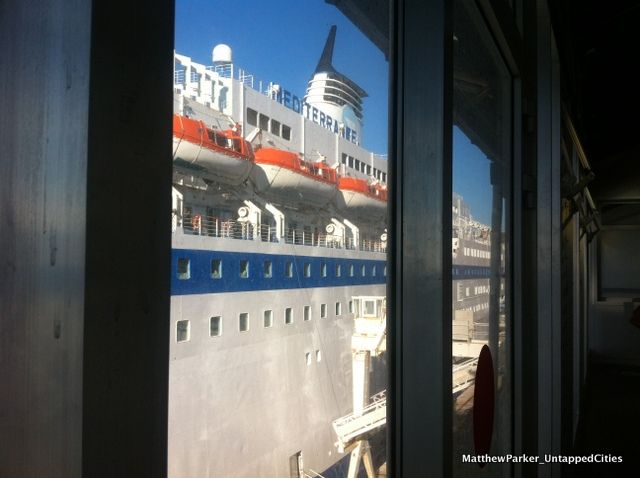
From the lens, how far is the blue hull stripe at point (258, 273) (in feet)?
1.69

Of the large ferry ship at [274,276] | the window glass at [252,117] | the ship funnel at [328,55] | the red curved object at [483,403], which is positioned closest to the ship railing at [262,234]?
the large ferry ship at [274,276]

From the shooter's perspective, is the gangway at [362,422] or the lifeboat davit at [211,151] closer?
the lifeboat davit at [211,151]

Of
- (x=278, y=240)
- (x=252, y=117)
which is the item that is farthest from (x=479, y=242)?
(x=252, y=117)

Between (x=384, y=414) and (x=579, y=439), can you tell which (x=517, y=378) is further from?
(x=579, y=439)

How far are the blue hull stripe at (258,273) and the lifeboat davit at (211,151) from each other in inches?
3.2

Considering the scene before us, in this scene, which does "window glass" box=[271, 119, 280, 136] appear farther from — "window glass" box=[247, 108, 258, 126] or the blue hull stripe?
the blue hull stripe

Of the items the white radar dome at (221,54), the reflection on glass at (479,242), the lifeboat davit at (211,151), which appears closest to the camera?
the lifeboat davit at (211,151)

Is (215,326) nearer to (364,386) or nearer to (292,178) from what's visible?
(292,178)

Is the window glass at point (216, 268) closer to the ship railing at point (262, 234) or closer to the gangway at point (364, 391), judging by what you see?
the ship railing at point (262, 234)

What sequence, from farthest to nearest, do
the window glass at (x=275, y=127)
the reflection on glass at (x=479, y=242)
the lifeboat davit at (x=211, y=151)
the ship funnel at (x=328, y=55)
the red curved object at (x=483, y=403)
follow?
the red curved object at (x=483, y=403) < the reflection on glass at (x=479, y=242) < the ship funnel at (x=328, y=55) < the window glass at (x=275, y=127) < the lifeboat davit at (x=211, y=151)

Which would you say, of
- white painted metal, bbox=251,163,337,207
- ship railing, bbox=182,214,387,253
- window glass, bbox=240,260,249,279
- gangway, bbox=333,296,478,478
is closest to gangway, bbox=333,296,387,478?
gangway, bbox=333,296,478,478

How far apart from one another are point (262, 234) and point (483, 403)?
0.98 meters

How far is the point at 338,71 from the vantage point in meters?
0.91

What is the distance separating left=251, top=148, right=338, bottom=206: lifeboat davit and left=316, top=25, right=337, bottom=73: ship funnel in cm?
16
